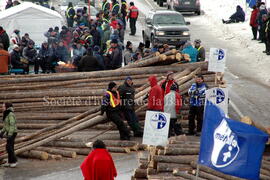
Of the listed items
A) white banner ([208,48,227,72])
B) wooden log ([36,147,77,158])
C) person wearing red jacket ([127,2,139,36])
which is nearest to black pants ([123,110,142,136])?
wooden log ([36,147,77,158])

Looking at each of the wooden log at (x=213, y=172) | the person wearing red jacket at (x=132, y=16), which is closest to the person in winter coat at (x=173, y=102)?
the wooden log at (x=213, y=172)

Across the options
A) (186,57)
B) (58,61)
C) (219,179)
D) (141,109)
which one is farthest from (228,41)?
(219,179)

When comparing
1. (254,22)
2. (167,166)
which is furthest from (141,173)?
(254,22)

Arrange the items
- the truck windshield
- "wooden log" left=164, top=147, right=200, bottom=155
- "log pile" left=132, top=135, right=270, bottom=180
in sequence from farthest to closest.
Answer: the truck windshield, "wooden log" left=164, top=147, right=200, bottom=155, "log pile" left=132, top=135, right=270, bottom=180

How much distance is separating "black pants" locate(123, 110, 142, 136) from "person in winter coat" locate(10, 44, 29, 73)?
7.78m

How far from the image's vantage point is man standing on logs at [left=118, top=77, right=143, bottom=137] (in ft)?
60.8

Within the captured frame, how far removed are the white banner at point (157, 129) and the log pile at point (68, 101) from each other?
369cm

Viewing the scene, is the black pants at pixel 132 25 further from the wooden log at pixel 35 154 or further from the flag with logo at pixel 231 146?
the flag with logo at pixel 231 146

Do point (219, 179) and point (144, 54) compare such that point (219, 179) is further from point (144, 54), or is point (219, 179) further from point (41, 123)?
point (144, 54)

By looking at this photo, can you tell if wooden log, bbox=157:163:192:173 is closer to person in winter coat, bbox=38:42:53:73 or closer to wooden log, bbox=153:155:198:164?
wooden log, bbox=153:155:198:164

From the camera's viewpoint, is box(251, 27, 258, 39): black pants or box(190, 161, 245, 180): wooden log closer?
box(190, 161, 245, 180): wooden log

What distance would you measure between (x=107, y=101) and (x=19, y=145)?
2.74m

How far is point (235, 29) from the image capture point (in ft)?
130

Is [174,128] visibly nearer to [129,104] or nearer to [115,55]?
[129,104]
